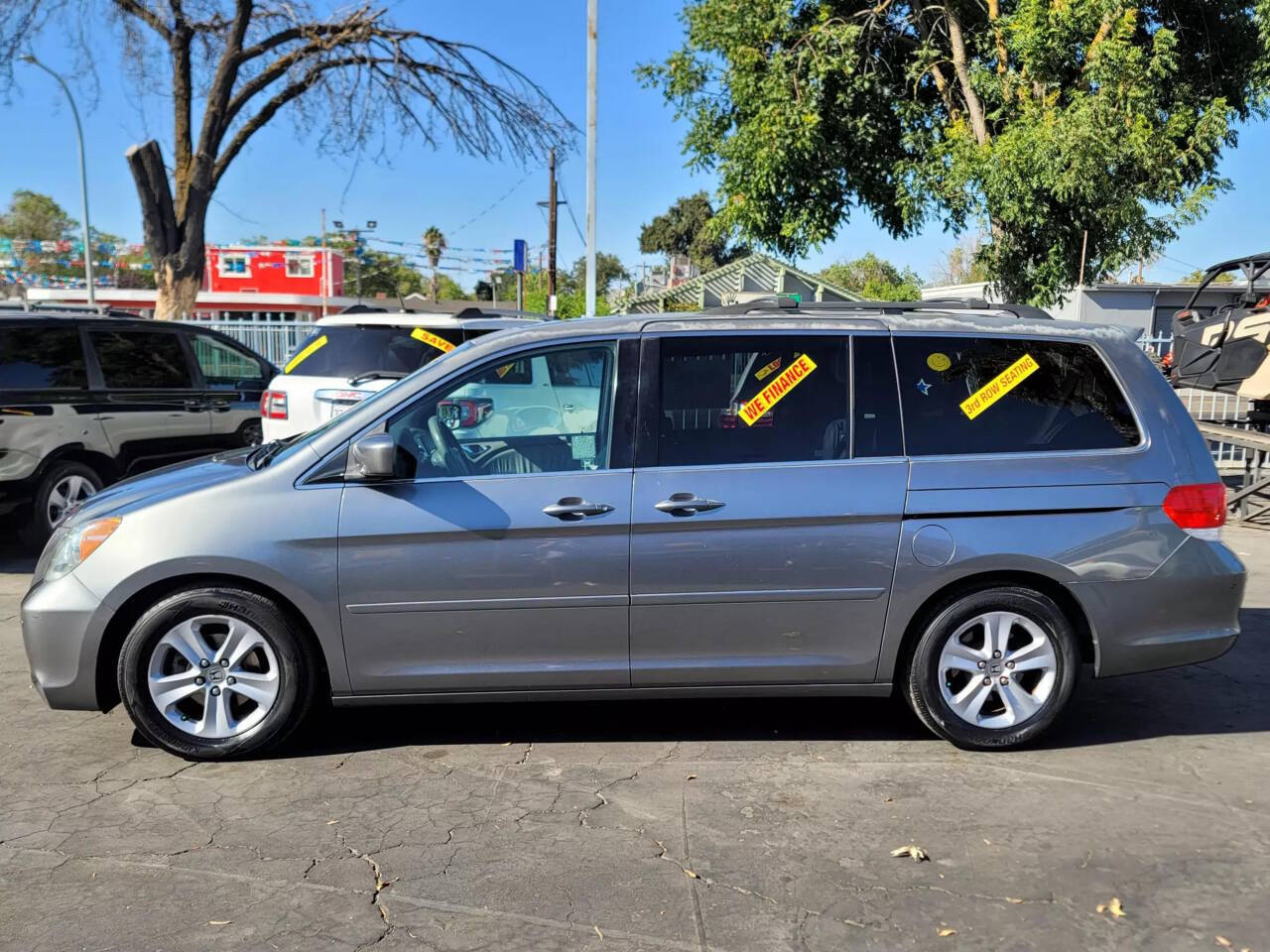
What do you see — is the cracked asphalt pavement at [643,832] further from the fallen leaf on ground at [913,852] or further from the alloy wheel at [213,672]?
the alloy wheel at [213,672]

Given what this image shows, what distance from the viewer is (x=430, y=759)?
4.42 meters

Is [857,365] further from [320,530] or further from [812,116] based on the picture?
[812,116]

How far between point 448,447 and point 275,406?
4700 millimetres

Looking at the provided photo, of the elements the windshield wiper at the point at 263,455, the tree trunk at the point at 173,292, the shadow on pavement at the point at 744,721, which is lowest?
the shadow on pavement at the point at 744,721

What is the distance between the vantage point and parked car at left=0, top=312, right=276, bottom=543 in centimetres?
799

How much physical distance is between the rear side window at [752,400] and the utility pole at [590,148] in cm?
1086

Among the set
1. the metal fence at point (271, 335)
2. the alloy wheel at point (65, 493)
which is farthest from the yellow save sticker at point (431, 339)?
the metal fence at point (271, 335)

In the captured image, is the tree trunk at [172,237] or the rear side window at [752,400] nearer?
the rear side window at [752,400]

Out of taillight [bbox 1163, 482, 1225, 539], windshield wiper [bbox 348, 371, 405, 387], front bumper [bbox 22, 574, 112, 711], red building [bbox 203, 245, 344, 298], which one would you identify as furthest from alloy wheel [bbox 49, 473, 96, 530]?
red building [bbox 203, 245, 344, 298]

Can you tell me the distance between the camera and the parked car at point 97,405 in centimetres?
799

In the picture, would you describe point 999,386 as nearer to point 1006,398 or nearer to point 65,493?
point 1006,398

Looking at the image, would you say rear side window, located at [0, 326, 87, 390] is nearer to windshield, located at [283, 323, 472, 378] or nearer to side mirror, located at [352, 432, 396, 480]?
windshield, located at [283, 323, 472, 378]

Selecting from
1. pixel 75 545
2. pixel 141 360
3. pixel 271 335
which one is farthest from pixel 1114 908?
pixel 271 335

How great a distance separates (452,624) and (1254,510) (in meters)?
9.32
